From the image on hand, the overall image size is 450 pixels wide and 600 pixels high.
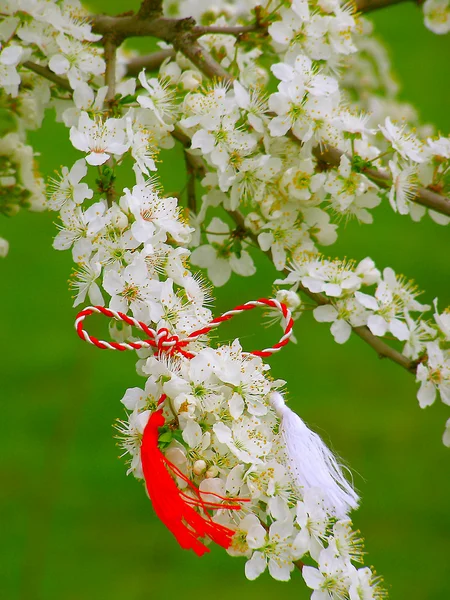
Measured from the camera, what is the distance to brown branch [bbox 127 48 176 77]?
211 cm

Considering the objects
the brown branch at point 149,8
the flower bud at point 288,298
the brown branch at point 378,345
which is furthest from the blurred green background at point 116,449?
the brown branch at point 149,8

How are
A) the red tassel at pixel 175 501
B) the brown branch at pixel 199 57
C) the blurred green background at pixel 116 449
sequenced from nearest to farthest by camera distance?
the red tassel at pixel 175 501 < the brown branch at pixel 199 57 < the blurred green background at pixel 116 449

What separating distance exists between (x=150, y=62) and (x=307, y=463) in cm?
127

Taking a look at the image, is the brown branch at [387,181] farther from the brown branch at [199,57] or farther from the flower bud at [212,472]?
the flower bud at [212,472]

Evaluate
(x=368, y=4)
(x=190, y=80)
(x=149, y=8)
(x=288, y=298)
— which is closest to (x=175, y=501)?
(x=288, y=298)

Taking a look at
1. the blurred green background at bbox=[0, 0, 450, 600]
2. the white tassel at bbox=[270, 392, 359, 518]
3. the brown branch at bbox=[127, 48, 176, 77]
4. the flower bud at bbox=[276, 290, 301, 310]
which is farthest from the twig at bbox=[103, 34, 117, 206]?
the blurred green background at bbox=[0, 0, 450, 600]

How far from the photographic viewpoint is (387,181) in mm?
1743

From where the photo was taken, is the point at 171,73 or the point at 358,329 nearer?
the point at 358,329

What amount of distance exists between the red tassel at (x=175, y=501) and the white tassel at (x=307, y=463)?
130mm

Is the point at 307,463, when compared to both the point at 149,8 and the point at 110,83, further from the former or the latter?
the point at 149,8

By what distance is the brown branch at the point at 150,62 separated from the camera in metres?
2.11

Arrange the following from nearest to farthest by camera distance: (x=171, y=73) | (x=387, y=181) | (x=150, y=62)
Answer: (x=387, y=181) → (x=171, y=73) → (x=150, y=62)

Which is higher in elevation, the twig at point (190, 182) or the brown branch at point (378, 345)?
the twig at point (190, 182)

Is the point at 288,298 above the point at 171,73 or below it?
below
